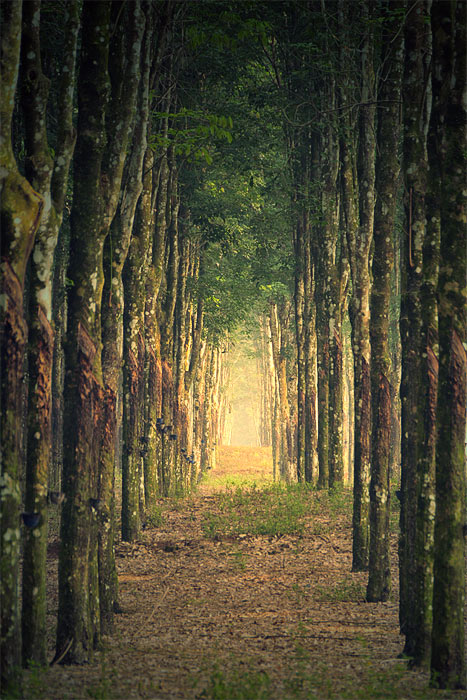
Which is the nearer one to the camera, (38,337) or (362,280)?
(38,337)

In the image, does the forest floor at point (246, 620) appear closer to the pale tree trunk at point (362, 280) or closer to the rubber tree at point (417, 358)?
the rubber tree at point (417, 358)

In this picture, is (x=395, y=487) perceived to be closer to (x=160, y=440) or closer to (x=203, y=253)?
(x=160, y=440)

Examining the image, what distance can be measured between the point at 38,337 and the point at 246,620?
5382mm

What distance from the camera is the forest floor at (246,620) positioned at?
7492 mm

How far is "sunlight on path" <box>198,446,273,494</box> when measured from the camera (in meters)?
35.1

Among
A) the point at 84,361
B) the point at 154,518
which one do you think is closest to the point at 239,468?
the point at 154,518

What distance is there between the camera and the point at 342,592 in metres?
12.1

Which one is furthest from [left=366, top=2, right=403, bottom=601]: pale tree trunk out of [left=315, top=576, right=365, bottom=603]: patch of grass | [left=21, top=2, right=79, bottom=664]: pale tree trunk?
[left=21, top=2, right=79, bottom=664]: pale tree trunk

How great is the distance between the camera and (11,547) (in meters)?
6.77

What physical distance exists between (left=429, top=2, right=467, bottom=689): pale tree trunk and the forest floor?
2.23ft

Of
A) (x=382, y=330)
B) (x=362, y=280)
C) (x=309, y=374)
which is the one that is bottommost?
(x=309, y=374)

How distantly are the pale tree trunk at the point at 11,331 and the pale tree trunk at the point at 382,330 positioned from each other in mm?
5981

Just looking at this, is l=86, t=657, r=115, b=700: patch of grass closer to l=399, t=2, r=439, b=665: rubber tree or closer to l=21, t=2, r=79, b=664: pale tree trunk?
l=21, t=2, r=79, b=664: pale tree trunk

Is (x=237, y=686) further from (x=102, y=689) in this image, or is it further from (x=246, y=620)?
(x=246, y=620)
